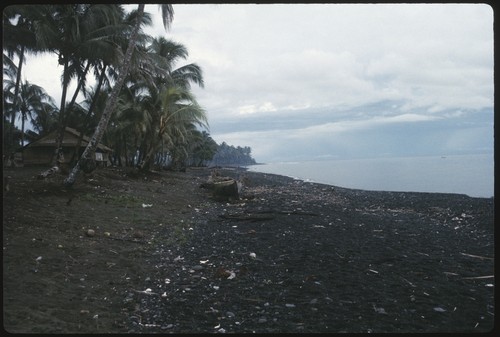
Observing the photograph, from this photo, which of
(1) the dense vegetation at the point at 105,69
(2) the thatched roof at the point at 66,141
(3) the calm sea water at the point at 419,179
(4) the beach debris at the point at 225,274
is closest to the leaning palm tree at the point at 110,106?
(1) the dense vegetation at the point at 105,69

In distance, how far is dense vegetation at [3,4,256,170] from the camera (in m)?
13.4

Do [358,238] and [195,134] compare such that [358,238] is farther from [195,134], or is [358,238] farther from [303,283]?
[195,134]

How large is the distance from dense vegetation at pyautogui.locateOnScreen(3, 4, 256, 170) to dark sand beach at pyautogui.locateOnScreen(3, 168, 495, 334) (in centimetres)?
508

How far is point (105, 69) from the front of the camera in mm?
17812

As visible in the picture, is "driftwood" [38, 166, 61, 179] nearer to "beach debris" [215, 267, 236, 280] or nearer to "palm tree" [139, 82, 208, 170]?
"palm tree" [139, 82, 208, 170]

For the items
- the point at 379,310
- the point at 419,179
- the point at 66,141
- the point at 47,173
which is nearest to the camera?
the point at 379,310

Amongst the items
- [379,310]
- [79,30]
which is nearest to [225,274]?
[379,310]

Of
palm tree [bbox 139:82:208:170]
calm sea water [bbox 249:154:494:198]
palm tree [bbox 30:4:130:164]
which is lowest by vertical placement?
calm sea water [bbox 249:154:494:198]

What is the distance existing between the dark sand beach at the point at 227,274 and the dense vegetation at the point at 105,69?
5.08m

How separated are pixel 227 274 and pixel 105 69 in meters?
15.6

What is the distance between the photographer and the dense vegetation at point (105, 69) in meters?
13.4

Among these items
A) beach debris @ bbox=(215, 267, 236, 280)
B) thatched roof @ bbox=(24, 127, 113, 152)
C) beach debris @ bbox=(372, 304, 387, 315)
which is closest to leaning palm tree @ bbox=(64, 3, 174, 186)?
beach debris @ bbox=(215, 267, 236, 280)

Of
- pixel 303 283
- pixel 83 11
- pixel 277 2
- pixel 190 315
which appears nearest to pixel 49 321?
pixel 190 315

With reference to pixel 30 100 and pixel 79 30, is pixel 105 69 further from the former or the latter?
pixel 30 100
